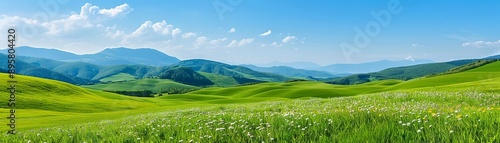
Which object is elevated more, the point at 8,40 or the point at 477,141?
the point at 8,40

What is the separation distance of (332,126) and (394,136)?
116cm

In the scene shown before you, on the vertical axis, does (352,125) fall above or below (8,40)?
below

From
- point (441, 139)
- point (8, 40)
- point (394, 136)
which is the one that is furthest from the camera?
point (8, 40)

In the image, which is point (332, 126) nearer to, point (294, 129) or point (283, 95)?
point (294, 129)

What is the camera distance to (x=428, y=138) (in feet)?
15.7

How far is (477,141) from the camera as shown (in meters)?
4.49

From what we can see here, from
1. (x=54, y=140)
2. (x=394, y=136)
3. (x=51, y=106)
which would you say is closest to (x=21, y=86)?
(x=51, y=106)

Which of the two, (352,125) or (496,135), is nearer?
(496,135)

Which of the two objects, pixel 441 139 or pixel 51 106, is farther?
pixel 51 106

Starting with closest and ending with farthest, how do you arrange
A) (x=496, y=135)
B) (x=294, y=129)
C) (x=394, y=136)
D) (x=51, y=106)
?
1. (x=496, y=135)
2. (x=394, y=136)
3. (x=294, y=129)
4. (x=51, y=106)

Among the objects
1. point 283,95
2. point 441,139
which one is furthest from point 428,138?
point 283,95

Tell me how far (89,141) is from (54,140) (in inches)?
37.7

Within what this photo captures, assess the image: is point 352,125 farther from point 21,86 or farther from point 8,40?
point 21,86

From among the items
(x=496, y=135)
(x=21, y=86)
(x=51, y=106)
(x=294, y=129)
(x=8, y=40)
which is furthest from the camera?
(x=21, y=86)
